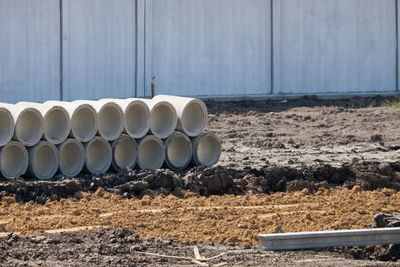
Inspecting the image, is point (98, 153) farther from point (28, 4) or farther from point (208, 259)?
point (28, 4)

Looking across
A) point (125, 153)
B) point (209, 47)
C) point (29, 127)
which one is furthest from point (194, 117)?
point (209, 47)

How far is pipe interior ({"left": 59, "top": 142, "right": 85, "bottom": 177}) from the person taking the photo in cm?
1164

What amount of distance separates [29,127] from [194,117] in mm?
2799

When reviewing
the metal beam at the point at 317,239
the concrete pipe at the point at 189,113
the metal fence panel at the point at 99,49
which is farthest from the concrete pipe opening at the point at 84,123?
the metal fence panel at the point at 99,49

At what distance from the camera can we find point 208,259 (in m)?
7.08

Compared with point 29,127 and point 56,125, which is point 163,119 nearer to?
point 56,125

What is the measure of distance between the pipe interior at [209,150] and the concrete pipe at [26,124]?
9.15 feet

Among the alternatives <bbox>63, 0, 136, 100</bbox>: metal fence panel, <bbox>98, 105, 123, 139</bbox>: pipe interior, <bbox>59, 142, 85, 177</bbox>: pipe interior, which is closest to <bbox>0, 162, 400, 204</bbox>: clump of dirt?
<bbox>59, 142, 85, 177</bbox>: pipe interior

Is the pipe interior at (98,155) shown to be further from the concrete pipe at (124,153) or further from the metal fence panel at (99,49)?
the metal fence panel at (99,49)

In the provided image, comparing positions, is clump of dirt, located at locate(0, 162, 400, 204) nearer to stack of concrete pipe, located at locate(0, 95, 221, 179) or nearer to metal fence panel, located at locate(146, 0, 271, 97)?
stack of concrete pipe, located at locate(0, 95, 221, 179)

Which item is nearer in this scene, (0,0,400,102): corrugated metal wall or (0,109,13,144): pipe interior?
(0,109,13,144): pipe interior

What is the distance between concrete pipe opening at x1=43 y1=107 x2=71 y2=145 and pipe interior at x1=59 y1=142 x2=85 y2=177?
0.19 meters

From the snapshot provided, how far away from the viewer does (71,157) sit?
11820mm

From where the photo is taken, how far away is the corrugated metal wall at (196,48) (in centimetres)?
1894
